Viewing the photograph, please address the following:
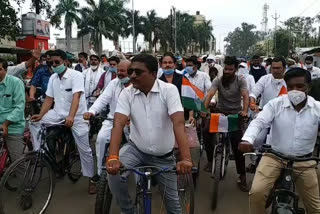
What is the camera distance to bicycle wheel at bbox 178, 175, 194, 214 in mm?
3916

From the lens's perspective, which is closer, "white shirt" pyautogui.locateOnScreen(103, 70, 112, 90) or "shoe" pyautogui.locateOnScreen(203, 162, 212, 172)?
"shoe" pyautogui.locateOnScreen(203, 162, 212, 172)

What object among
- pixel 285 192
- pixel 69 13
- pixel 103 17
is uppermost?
pixel 69 13

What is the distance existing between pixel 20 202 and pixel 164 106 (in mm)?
2037

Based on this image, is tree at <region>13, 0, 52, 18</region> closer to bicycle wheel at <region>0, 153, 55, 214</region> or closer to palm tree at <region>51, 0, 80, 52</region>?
bicycle wheel at <region>0, 153, 55, 214</region>

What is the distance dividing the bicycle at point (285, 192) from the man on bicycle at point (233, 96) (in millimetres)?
1890

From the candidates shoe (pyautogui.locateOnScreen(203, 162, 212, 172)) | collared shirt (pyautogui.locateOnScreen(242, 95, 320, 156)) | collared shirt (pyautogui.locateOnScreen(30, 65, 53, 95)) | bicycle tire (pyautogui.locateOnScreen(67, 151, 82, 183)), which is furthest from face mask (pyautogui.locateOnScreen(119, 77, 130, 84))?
collared shirt (pyautogui.locateOnScreen(30, 65, 53, 95))

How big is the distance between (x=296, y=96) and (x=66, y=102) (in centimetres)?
286

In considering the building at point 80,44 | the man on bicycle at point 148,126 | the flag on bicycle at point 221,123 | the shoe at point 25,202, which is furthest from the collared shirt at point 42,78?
the building at point 80,44

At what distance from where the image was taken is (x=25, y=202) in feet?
13.6

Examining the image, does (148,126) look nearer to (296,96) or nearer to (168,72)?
(296,96)

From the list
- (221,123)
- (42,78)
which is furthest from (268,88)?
(42,78)

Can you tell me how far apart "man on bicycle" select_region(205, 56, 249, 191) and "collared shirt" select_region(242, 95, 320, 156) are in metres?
1.64

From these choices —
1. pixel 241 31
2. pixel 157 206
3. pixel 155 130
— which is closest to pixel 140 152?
pixel 155 130

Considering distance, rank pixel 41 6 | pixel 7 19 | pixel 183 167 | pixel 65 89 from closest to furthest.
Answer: pixel 183 167
pixel 65 89
pixel 7 19
pixel 41 6
